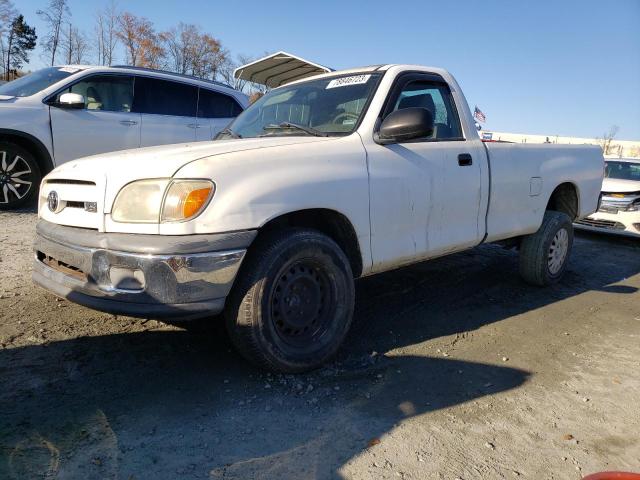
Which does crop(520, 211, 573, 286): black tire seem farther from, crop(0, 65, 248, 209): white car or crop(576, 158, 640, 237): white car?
crop(0, 65, 248, 209): white car

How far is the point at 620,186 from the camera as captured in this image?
324 inches

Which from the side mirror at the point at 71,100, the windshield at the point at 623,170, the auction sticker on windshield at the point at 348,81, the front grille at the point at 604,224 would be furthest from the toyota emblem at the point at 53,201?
the windshield at the point at 623,170

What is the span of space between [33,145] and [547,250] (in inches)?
242

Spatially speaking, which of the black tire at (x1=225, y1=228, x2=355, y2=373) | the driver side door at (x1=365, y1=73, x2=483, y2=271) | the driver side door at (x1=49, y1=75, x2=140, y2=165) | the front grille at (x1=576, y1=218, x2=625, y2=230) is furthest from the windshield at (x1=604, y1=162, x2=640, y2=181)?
the driver side door at (x1=49, y1=75, x2=140, y2=165)

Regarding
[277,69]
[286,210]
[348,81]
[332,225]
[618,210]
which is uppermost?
[277,69]

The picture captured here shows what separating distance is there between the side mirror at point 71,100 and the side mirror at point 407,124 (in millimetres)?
4495

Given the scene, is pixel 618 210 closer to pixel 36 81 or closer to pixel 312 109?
pixel 312 109

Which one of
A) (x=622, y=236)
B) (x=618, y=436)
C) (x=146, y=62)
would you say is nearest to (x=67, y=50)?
(x=146, y=62)

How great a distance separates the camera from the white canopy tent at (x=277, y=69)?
11664 millimetres

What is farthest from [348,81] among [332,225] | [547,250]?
[547,250]

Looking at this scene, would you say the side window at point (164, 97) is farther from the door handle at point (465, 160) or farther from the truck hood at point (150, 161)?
the door handle at point (465, 160)

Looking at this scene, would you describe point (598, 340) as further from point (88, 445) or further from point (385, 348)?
point (88, 445)

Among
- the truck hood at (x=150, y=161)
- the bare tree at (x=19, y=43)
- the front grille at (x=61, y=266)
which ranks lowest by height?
the front grille at (x=61, y=266)

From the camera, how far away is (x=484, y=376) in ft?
10.2
